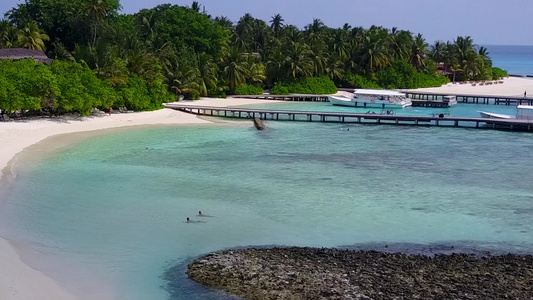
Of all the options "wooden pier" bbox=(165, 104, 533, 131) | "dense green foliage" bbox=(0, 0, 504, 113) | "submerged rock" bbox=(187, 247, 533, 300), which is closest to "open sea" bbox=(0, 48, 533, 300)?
"submerged rock" bbox=(187, 247, 533, 300)

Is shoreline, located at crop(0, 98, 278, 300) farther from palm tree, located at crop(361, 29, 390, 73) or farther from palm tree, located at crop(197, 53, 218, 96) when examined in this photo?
palm tree, located at crop(361, 29, 390, 73)

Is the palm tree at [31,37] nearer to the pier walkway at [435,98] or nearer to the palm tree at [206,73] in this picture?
the palm tree at [206,73]

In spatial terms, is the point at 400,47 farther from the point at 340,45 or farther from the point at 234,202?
the point at 234,202

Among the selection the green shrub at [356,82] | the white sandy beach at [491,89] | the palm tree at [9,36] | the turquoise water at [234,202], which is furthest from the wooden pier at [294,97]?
the turquoise water at [234,202]

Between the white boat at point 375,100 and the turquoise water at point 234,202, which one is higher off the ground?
the white boat at point 375,100

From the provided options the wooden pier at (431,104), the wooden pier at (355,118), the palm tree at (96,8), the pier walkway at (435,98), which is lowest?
the wooden pier at (355,118)

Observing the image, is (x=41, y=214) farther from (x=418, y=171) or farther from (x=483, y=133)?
(x=483, y=133)
